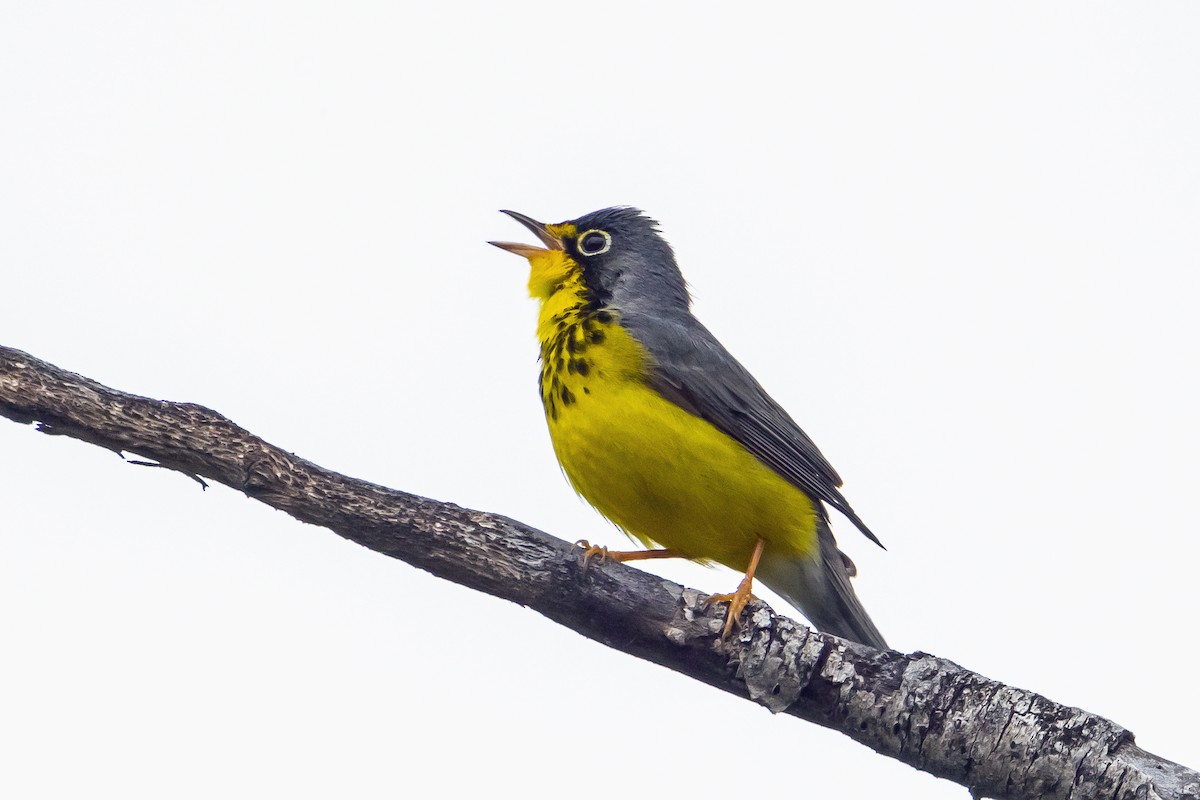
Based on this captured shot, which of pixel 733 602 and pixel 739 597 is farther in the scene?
pixel 739 597

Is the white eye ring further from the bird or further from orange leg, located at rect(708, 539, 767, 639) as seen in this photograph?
orange leg, located at rect(708, 539, 767, 639)

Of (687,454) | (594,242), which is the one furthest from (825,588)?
(594,242)

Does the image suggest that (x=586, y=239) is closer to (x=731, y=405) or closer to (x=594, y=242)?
(x=594, y=242)

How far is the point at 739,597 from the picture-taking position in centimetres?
620

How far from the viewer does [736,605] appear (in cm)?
598

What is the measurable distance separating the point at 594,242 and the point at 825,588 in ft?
9.80

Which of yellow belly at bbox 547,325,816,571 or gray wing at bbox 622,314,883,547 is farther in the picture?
gray wing at bbox 622,314,883,547

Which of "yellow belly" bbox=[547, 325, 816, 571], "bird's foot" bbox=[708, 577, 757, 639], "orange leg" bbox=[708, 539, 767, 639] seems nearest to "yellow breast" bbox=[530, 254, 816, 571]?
"yellow belly" bbox=[547, 325, 816, 571]

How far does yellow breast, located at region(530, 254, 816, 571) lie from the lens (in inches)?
276

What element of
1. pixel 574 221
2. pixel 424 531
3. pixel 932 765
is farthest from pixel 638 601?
pixel 574 221

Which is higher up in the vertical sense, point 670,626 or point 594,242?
point 594,242

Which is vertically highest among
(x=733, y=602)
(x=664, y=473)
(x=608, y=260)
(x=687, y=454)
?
(x=608, y=260)

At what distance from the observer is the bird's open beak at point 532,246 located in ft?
29.0

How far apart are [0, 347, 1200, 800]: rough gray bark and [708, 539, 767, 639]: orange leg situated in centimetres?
5
